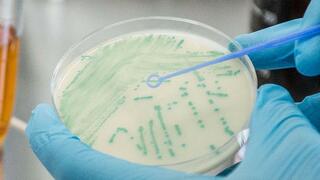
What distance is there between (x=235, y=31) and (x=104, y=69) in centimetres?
53

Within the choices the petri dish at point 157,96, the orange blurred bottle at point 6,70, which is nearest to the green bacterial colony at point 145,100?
the petri dish at point 157,96

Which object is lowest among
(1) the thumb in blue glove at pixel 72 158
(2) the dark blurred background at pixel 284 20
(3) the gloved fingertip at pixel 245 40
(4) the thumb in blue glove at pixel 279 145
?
(2) the dark blurred background at pixel 284 20

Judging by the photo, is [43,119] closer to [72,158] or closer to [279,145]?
[72,158]

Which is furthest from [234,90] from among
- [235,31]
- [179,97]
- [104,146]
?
[235,31]

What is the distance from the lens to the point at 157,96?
0.63m

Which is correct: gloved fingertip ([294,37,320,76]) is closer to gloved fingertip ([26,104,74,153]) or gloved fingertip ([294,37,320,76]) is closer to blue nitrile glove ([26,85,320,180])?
blue nitrile glove ([26,85,320,180])

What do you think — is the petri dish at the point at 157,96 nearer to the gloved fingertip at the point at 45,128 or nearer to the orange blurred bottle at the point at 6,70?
the gloved fingertip at the point at 45,128

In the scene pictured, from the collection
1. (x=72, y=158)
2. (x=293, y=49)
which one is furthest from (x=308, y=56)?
(x=72, y=158)

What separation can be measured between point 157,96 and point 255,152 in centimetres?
13

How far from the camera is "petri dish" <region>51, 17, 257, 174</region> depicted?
574mm

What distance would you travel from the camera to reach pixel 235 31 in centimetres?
115

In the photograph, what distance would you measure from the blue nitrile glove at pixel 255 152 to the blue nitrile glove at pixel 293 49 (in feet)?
0.21

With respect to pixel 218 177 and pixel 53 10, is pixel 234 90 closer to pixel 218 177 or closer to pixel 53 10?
pixel 218 177

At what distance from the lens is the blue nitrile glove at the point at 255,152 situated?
1.87 feet
